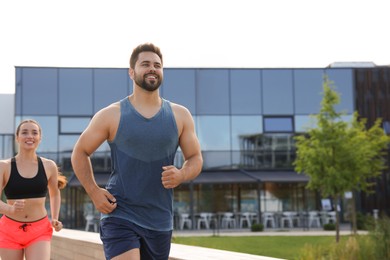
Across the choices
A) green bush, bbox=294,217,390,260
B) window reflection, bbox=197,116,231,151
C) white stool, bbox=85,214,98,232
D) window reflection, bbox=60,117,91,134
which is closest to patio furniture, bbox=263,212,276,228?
window reflection, bbox=197,116,231,151

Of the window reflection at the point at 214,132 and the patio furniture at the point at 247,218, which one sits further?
the window reflection at the point at 214,132

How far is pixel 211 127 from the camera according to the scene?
33500 mm

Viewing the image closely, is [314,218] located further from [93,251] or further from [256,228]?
[93,251]

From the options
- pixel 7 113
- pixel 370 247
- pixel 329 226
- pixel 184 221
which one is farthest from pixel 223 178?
pixel 370 247

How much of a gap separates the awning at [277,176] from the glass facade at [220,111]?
0.48m

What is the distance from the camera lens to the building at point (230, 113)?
107 ft

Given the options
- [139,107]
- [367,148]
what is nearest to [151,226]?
[139,107]

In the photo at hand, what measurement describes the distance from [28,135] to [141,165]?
6.98ft

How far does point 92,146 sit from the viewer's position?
3561 mm

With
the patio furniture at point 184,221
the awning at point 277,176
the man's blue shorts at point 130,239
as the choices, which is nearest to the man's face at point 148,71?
the man's blue shorts at point 130,239

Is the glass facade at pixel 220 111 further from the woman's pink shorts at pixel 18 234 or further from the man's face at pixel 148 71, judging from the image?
the man's face at pixel 148 71

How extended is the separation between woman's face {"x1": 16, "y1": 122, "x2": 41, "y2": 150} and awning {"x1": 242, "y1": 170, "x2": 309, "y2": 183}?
84.3 feet

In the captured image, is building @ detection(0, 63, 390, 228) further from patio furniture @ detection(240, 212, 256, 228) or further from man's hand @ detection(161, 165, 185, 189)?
man's hand @ detection(161, 165, 185, 189)

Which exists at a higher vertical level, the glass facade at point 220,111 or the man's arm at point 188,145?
the glass facade at point 220,111
